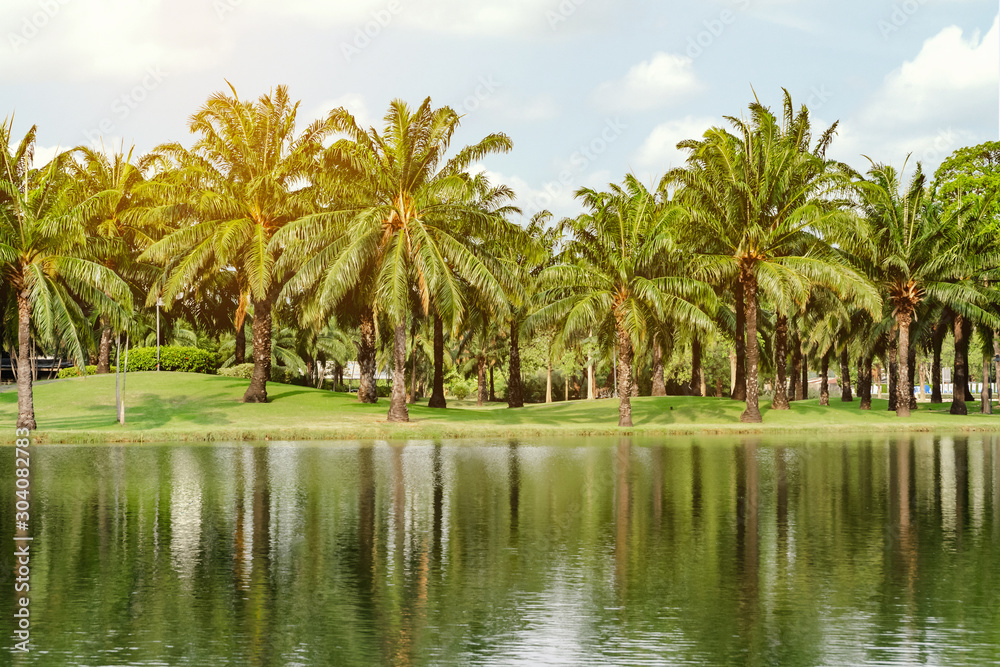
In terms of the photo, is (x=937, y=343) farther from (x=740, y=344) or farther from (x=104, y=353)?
(x=104, y=353)

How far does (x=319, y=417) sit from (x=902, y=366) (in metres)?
27.8

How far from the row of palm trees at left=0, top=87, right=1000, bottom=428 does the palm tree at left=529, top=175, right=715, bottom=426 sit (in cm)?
10

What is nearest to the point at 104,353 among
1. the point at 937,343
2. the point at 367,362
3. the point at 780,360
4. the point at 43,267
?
the point at 367,362

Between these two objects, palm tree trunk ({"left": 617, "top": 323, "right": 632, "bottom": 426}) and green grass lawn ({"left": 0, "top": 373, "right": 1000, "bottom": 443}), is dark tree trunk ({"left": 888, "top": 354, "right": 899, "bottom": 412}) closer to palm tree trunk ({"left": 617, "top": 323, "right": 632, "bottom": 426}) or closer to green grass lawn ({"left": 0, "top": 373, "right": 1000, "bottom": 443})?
green grass lawn ({"left": 0, "top": 373, "right": 1000, "bottom": 443})

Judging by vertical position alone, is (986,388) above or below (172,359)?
below

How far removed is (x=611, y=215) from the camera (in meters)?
44.0

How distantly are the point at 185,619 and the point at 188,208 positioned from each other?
132 ft

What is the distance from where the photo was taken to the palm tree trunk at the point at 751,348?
44.9 metres

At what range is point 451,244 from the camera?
41438 mm

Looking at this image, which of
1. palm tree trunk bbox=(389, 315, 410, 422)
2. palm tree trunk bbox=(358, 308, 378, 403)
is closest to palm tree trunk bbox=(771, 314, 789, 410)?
palm tree trunk bbox=(389, 315, 410, 422)

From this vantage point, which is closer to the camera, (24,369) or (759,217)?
(24,369)

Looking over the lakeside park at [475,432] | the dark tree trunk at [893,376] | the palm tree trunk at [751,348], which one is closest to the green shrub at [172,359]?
the lakeside park at [475,432]

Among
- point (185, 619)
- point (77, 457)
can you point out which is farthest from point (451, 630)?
point (77, 457)

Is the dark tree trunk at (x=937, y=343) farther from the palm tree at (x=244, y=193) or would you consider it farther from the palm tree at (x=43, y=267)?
the palm tree at (x=43, y=267)
